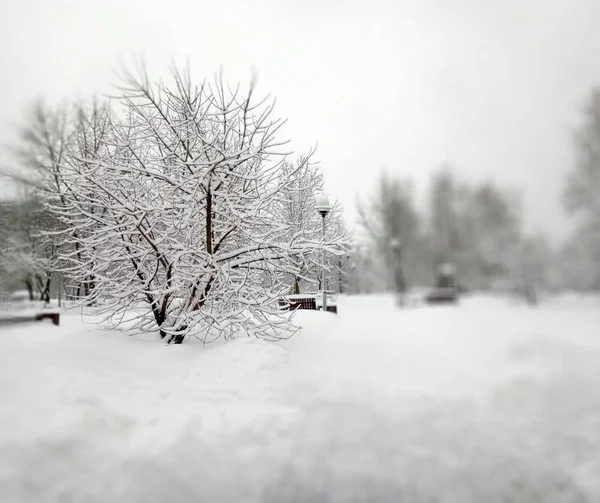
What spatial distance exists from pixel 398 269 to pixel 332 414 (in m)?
0.83

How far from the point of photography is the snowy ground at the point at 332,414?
62.9 inches

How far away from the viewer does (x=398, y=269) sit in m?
2.15

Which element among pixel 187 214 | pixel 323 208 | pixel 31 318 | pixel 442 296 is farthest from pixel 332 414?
pixel 31 318

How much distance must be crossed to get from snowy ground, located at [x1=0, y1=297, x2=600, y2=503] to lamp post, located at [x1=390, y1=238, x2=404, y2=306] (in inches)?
3.9

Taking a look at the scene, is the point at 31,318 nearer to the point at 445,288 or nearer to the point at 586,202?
the point at 445,288

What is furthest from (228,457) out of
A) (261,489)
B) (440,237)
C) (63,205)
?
(63,205)

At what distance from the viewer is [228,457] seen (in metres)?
1.70

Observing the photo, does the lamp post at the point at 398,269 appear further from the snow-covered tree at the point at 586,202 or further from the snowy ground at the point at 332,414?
the snow-covered tree at the point at 586,202

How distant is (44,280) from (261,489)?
201cm

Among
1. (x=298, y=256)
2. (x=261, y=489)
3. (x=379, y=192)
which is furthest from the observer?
(x=298, y=256)

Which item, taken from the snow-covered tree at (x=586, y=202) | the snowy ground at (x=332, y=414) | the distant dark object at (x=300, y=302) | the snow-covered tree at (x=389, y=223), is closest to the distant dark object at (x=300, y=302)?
the distant dark object at (x=300, y=302)

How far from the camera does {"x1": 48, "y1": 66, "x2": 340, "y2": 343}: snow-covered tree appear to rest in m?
2.57

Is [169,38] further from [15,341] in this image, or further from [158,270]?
[15,341]

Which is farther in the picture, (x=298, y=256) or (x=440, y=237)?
(x=298, y=256)
